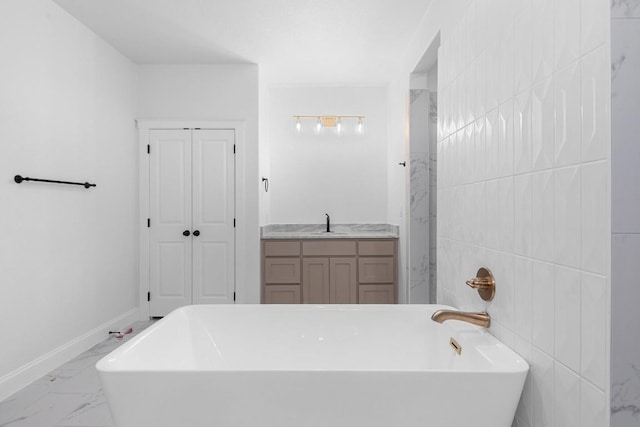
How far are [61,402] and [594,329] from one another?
2.66 meters

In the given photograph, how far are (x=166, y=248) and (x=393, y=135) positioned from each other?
2.65 m

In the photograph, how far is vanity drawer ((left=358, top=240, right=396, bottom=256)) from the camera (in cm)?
399

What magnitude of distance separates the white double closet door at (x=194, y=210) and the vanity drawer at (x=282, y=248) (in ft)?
1.17

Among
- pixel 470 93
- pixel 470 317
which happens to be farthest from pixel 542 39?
pixel 470 317

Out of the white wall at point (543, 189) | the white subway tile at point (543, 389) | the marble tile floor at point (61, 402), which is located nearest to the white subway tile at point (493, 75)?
the white wall at point (543, 189)

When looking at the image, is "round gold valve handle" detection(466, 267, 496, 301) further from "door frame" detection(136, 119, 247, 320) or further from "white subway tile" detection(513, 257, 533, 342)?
"door frame" detection(136, 119, 247, 320)

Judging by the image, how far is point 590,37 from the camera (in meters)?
0.88

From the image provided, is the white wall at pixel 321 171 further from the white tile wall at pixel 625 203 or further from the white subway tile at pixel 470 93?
the white tile wall at pixel 625 203

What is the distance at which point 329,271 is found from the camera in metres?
3.96

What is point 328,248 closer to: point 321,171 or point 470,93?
point 321,171

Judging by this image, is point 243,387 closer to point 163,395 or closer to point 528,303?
point 163,395

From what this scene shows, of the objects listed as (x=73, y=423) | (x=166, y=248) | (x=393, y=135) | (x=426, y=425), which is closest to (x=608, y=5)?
(x=426, y=425)

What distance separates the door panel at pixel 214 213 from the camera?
398 cm

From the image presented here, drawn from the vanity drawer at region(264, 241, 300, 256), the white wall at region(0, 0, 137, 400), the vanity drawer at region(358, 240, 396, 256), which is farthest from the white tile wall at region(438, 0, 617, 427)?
the white wall at region(0, 0, 137, 400)
